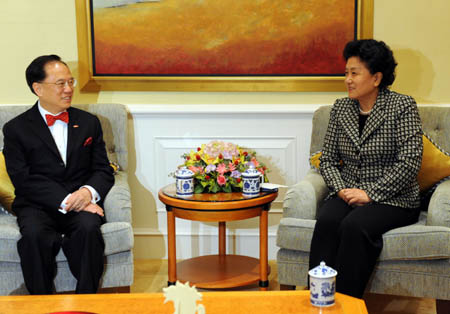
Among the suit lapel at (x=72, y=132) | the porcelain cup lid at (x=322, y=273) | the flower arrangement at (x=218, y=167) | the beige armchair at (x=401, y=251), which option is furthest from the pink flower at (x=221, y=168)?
the porcelain cup lid at (x=322, y=273)

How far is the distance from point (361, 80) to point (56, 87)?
1.56 meters

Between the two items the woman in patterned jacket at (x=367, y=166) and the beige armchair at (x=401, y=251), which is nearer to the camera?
the beige armchair at (x=401, y=251)

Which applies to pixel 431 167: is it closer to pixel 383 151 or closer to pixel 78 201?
pixel 383 151

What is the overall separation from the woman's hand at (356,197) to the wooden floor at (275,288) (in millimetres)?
579

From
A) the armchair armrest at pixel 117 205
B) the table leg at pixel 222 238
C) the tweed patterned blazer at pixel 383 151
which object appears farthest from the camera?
the table leg at pixel 222 238

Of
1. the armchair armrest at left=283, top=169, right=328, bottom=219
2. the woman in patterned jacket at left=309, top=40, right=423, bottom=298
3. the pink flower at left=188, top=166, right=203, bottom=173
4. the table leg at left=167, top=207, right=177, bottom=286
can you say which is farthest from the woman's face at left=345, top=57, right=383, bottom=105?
the table leg at left=167, top=207, right=177, bottom=286

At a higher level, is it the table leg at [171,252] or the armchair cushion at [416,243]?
the armchair cushion at [416,243]

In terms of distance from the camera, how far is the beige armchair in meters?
2.61

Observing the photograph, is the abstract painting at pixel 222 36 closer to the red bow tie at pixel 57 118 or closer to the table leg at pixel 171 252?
the red bow tie at pixel 57 118

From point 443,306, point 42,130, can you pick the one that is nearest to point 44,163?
point 42,130

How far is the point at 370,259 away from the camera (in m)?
2.63

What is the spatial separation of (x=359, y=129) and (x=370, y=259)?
0.69m

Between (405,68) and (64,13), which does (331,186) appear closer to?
(405,68)

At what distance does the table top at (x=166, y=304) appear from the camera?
2025 mm
